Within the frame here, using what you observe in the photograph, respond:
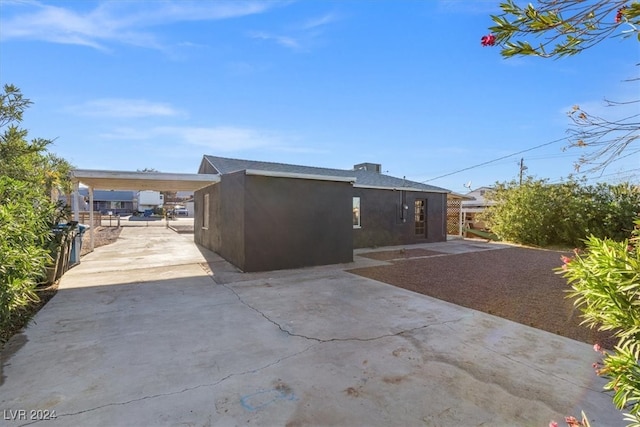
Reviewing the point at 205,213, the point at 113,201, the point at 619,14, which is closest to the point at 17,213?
the point at 619,14

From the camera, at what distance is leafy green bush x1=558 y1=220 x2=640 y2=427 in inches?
58.2

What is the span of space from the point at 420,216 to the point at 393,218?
77.7 inches

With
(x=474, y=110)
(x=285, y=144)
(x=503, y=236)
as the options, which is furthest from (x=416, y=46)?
(x=503, y=236)

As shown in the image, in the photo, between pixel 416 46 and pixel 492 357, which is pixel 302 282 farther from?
pixel 416 46

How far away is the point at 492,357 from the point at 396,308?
1769 millimetres

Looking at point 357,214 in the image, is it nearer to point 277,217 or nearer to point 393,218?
point 393,218

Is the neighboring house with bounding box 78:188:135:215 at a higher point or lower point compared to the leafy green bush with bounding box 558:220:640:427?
higher

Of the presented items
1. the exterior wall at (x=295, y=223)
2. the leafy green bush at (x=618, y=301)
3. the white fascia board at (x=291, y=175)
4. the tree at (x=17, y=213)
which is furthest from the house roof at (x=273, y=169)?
the leafy green bush at (x=618, y=301)

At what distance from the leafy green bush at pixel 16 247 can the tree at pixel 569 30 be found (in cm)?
433

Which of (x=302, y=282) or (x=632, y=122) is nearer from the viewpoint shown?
(x=632, y=122)

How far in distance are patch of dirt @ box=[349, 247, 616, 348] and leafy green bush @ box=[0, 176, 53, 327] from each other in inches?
230

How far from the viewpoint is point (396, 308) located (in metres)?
4.89

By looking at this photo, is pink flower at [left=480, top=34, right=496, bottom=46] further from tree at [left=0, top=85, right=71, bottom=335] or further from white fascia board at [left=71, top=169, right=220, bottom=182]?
white fascia board at [left=71, top=169, right=220, bottom=182]

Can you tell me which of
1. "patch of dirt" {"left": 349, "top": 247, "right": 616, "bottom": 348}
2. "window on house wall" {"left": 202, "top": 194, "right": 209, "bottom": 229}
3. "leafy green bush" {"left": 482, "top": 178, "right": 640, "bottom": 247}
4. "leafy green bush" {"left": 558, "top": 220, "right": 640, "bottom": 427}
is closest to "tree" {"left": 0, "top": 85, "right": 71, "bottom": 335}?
"leafy green bush" {"left": 558, "top": 220, "right": 640, "bottom": 427}
